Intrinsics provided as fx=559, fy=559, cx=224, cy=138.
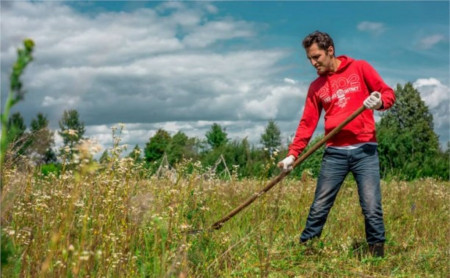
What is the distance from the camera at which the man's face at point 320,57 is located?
5.55 m

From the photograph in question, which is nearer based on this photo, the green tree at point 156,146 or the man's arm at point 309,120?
the man's arm at point 309,120

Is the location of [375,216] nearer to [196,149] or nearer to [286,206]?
[286,206]

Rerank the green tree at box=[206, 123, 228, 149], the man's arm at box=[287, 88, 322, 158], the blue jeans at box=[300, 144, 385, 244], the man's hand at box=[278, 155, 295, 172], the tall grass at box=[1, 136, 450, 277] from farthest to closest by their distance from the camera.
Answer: the green tree at box=[206, 123, 228, 149]
the man's arm at box=[287, 88, 322, 158]
the blue jeans at box=[300, 144, 385, 244]
the man's hand at box=[278, 155, 295, 172]
the tall grass at box=[1, 136, 450, 277]

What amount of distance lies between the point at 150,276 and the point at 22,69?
8.40ft

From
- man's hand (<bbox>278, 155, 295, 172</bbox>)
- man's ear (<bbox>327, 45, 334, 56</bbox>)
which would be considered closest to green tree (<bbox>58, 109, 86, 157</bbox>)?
man's hand (<bbox>278, 155, 295, 172</bbox>)

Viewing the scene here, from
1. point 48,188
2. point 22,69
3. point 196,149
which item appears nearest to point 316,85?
point 48,188

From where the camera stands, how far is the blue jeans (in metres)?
5.35

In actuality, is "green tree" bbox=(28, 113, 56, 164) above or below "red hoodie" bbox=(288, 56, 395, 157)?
below

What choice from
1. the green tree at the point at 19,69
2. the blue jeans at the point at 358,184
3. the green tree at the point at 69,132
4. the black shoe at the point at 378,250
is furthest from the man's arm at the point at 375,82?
the green tree at the point at 19,69

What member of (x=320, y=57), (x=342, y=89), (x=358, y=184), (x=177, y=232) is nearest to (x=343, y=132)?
(x=342, y=89)

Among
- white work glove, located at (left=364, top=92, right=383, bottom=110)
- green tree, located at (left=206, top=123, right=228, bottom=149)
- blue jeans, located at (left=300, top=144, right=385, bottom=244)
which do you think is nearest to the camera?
white work glove, located at (left=364, top=92, right=383, bottom=110)

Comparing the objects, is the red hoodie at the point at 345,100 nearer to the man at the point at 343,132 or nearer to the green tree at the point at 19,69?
the man at the point at 343,132

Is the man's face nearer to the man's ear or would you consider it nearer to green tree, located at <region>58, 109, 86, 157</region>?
the man's ear

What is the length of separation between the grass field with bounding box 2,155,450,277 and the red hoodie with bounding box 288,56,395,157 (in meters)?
1.00
